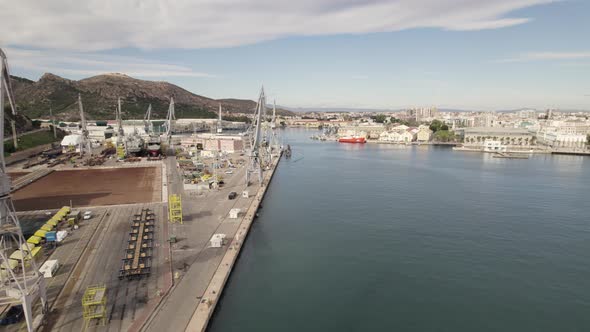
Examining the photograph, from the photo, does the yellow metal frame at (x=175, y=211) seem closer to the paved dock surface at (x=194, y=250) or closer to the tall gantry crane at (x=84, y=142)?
the paved dock surface at (x=194, y=250)

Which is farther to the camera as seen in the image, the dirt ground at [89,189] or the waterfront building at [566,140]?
the waterfront building at [566,140]

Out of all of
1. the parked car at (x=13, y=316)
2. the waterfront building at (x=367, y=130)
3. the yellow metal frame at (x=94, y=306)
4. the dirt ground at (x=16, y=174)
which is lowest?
the parked car at (x=13, y=316)

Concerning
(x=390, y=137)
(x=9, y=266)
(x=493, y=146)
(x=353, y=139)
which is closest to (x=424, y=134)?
(x=390, y=137)

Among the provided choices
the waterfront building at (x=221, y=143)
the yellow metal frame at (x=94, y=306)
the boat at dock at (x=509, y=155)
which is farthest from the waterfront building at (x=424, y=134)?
the yellow metal frame at (x=94, y=306)

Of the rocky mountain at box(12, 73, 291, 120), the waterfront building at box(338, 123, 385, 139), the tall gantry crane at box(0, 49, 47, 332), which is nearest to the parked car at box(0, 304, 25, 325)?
the tall gantry crane at box(0, 49, 47, 332)

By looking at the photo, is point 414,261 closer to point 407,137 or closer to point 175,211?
point 175,211

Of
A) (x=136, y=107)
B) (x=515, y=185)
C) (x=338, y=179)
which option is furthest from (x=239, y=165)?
(x=136, y=107)

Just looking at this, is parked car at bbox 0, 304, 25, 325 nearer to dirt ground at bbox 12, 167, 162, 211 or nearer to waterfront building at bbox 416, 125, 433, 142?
dirt ground at bbox 12, 167, 162, 211
